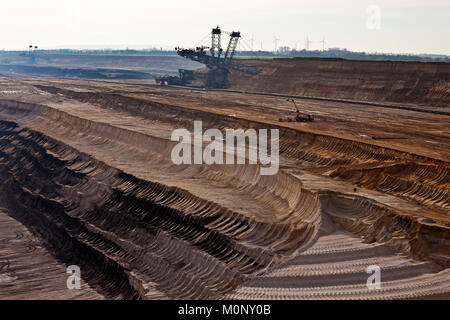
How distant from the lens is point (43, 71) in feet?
618

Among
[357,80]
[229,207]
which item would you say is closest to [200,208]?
[229,207]

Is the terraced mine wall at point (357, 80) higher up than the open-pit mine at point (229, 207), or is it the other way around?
the terraced mine wall at point (357, 80)

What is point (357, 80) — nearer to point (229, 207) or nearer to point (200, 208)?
point (200, 208)

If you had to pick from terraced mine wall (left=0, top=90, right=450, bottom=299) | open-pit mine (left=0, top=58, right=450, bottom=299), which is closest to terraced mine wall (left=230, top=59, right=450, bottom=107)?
open-pit mine (left=0, top=58, right=450, bottom=299)

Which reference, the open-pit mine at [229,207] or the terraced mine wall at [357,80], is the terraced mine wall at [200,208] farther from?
the terraced mine wall at [357,80]

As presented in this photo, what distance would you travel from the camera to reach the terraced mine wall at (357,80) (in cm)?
6888

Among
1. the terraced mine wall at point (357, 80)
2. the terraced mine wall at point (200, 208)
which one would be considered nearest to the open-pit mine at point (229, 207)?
the terraced mine wall at point (200, 208)

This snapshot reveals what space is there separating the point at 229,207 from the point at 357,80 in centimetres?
5128

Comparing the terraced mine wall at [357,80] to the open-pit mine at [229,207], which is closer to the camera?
the open-pit mine at [229,207]

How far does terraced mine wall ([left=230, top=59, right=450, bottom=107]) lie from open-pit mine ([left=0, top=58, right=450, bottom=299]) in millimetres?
1015

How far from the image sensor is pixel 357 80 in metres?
78.4

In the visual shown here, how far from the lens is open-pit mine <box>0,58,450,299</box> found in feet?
74.2

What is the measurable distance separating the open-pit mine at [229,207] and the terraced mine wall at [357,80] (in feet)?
3.33
